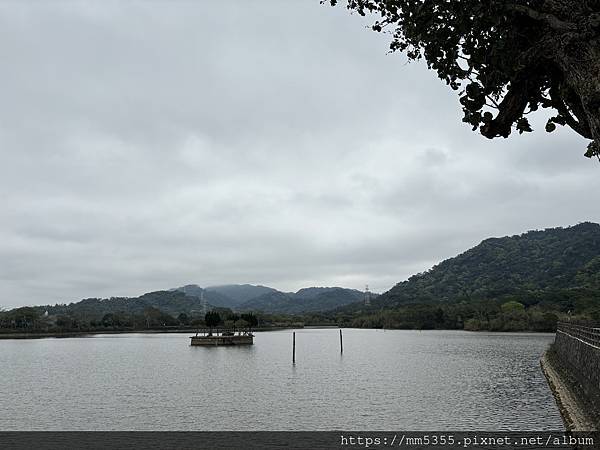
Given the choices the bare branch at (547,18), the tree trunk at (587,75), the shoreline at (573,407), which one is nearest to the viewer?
the tree trunk at (587,75)

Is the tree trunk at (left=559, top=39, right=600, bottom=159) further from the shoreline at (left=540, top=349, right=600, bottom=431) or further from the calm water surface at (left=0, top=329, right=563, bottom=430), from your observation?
the calm water surface at (left=0, top=329, right=563, bottom=430)

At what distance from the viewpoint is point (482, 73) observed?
550 inches

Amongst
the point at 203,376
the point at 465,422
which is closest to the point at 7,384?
the point at 203,376

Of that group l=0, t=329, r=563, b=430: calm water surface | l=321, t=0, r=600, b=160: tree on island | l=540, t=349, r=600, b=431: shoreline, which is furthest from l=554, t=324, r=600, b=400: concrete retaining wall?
l=321, t=0, r=600, b=160: tree on island

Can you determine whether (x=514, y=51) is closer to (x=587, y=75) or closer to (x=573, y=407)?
(x=587, y=75)

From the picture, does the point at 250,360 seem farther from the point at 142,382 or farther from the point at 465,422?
the point at 465,422

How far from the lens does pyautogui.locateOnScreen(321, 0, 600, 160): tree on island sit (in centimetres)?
1095

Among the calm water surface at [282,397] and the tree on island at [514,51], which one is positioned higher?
the tree on island at [514,51]

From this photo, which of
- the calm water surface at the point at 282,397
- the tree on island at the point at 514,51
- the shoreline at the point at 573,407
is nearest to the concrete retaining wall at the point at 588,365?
the shoreline at the point at 573,407

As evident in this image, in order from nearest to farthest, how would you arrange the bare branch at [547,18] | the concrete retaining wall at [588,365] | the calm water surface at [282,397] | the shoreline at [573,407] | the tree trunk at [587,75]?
the tree trunk at [587,75] → the bare branch at [547,18] → the shoreline at [573,407] → the concrete retaining wall at [588,365] → the calm water surface at [282,397]

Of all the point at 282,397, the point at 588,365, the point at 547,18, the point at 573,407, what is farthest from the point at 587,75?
the point at 282,397

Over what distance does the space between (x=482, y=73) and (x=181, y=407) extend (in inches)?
1119

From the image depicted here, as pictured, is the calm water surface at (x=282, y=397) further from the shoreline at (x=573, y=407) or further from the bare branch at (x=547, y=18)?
the bare branch at (x=547, y=18)

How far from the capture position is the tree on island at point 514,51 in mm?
10945
